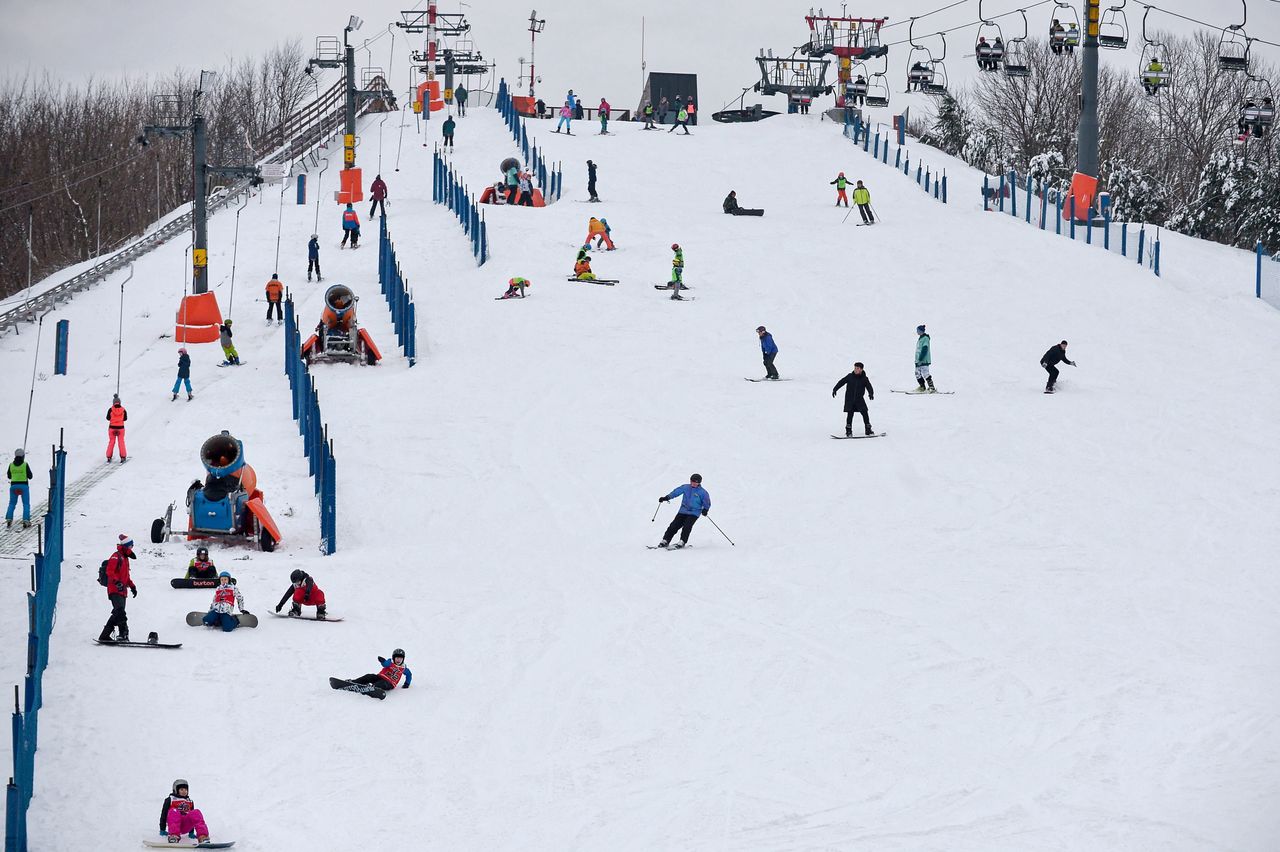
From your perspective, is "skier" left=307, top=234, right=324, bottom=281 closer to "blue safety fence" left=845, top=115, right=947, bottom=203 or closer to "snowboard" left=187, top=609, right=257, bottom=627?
"blue safety fence" left=845, top=115, right=947, bottom=203

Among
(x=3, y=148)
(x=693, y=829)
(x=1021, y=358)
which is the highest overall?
(x=3, y=148)

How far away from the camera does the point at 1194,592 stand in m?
16.1

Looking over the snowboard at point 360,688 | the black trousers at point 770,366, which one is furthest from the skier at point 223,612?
the black trousers at point 770,366

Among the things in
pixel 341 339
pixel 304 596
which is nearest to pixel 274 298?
pixel 341 339

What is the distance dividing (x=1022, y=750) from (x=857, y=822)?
1.88 metres

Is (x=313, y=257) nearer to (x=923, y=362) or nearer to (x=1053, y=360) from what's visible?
(x=923, y=362)

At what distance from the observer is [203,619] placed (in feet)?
47.2

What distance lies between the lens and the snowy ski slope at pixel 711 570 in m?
11.1

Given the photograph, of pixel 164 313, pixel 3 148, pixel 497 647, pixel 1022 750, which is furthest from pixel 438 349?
pixel 3 148

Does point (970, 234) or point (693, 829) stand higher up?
point (970, 234)

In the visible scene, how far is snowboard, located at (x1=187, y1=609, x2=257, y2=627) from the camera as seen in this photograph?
47.0 feet

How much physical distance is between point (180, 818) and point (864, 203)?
1236 inches

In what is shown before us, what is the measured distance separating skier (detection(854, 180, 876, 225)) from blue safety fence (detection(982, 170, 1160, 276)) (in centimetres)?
374

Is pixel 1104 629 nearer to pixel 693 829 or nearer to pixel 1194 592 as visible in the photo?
pixel 1194 592
